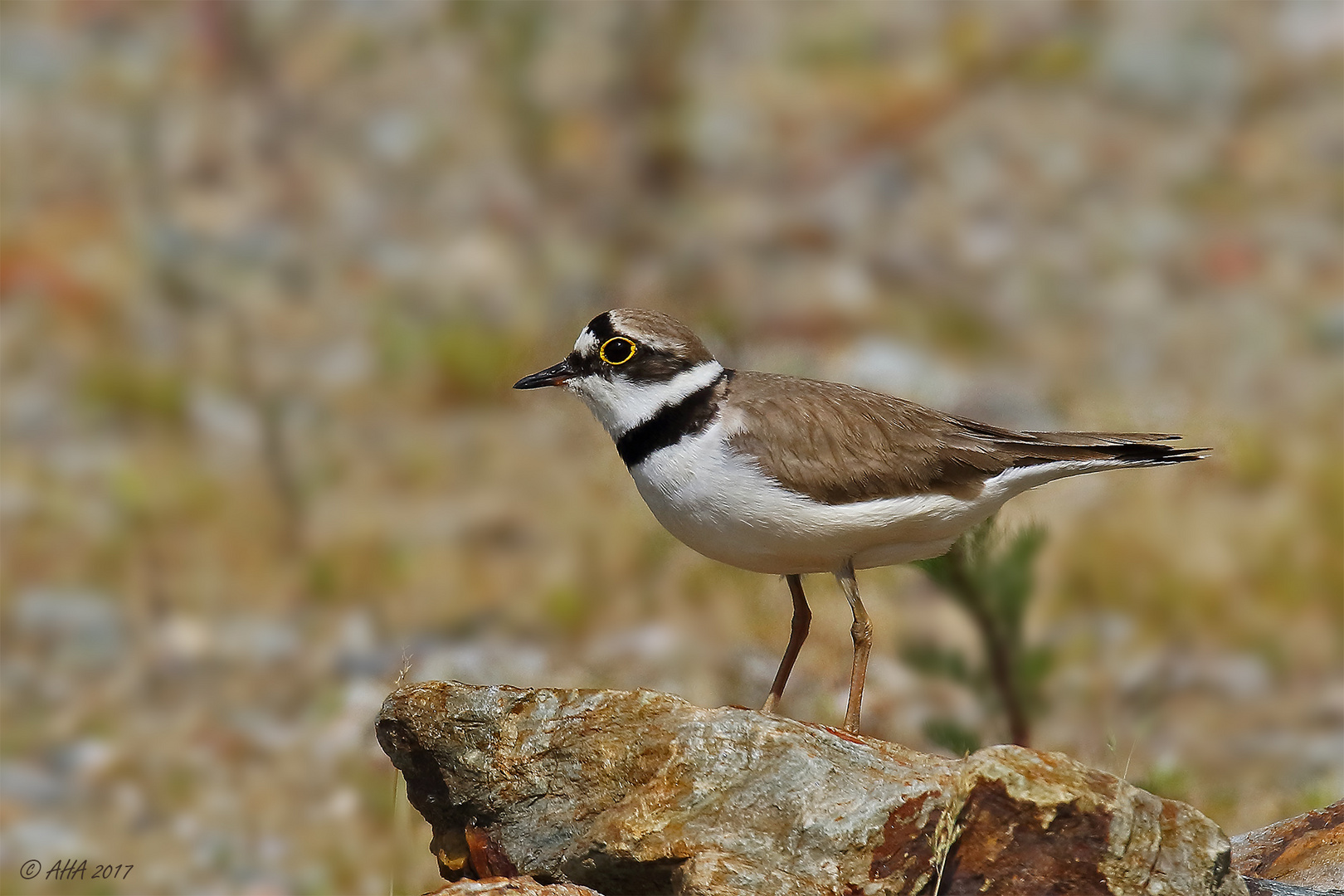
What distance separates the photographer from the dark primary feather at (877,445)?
6465 millimetres

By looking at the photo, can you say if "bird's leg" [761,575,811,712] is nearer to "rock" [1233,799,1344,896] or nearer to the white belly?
the white belly

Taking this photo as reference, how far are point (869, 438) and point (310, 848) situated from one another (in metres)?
5.47

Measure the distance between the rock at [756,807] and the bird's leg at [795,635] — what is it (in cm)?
102

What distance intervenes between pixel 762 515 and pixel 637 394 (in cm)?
81

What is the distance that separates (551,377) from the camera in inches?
267

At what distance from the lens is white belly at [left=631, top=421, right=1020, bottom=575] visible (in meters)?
6.29

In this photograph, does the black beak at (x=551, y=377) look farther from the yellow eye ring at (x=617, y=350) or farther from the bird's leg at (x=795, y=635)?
the bird's leg at (x=795, y=635)

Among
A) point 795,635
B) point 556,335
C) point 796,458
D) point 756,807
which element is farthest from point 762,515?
point 556,335

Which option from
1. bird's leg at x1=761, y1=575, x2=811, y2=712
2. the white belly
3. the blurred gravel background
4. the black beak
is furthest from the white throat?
the blurred gravel background

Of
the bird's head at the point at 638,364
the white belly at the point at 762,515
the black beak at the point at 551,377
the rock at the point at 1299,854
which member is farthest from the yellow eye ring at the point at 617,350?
the rock at the point at 1299,854

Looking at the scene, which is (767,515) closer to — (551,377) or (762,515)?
(762,515)

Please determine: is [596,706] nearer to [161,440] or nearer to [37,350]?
[161,440]

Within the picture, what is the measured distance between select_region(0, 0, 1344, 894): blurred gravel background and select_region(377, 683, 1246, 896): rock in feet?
16.4

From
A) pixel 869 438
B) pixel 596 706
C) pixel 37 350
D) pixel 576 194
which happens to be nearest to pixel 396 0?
pixel 576 194
